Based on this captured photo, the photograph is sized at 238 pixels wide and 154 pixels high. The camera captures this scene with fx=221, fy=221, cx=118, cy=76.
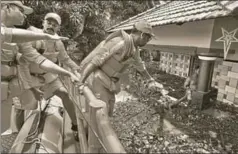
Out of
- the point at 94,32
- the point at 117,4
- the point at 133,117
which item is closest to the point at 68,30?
the point at 94,32

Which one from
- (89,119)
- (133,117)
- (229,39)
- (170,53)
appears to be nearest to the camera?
(89,119)

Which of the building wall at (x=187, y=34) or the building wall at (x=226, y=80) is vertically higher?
the building wall at (x=187, y=34)

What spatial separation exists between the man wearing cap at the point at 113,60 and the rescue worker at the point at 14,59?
0.27 feet

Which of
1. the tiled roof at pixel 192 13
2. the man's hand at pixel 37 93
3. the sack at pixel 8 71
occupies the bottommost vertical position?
the man's hand at pixel 37 93

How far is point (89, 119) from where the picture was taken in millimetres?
614

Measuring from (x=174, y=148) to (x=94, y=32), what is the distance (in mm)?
796

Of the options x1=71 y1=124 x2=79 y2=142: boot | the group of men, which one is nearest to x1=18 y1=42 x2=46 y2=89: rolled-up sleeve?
the group of men

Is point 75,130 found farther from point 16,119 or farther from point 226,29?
point 226,29

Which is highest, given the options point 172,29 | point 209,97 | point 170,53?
point 172,29

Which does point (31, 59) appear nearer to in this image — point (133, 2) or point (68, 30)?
point (68, 30)

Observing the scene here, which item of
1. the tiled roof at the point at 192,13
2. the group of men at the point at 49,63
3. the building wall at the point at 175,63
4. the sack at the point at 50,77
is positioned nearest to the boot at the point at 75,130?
the group of men at the point at 49,63

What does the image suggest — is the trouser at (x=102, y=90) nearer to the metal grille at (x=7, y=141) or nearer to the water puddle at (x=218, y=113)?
the metal grille at (x=7, y=141)

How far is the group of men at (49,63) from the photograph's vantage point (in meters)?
0.74

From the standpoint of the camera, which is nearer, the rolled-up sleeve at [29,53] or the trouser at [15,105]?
the rolled-up sleeve at [29,53]
